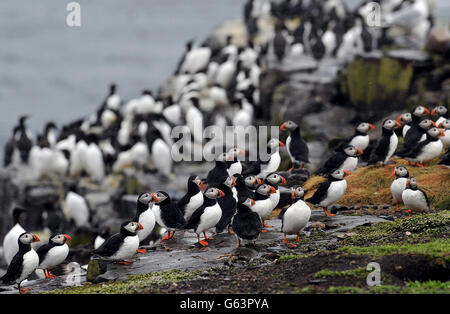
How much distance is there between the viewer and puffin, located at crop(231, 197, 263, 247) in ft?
34.3

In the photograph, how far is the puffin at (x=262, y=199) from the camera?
1130cm

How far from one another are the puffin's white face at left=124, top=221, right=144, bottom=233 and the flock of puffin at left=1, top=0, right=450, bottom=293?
17 millimetres

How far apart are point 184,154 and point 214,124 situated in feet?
10.0

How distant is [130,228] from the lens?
10.9 metres

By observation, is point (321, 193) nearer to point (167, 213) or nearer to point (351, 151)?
point (351, 151)

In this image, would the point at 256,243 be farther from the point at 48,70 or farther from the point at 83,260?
the point at 48,70

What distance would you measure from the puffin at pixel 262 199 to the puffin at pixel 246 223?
48 centimetres

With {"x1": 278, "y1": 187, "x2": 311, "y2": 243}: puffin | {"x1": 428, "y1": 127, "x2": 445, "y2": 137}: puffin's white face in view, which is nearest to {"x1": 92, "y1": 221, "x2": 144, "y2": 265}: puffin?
{"x1": 278, "y1": 187, "x2": 311, "y2": 243}: puffin

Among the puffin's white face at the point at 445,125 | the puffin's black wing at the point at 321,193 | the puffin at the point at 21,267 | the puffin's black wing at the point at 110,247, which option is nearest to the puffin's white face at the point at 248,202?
the puffin's black wing at the point at 321,193

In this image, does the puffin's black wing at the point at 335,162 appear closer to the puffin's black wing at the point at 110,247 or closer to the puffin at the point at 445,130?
the puffin at the point at 445,130

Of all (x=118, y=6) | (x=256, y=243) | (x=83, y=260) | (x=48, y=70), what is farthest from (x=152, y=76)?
(x=256, y=243)

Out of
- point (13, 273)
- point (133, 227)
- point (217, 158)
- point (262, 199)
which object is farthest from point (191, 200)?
point (13, 273)

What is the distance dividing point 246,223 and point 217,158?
378 cm

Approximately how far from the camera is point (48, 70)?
69.1m
